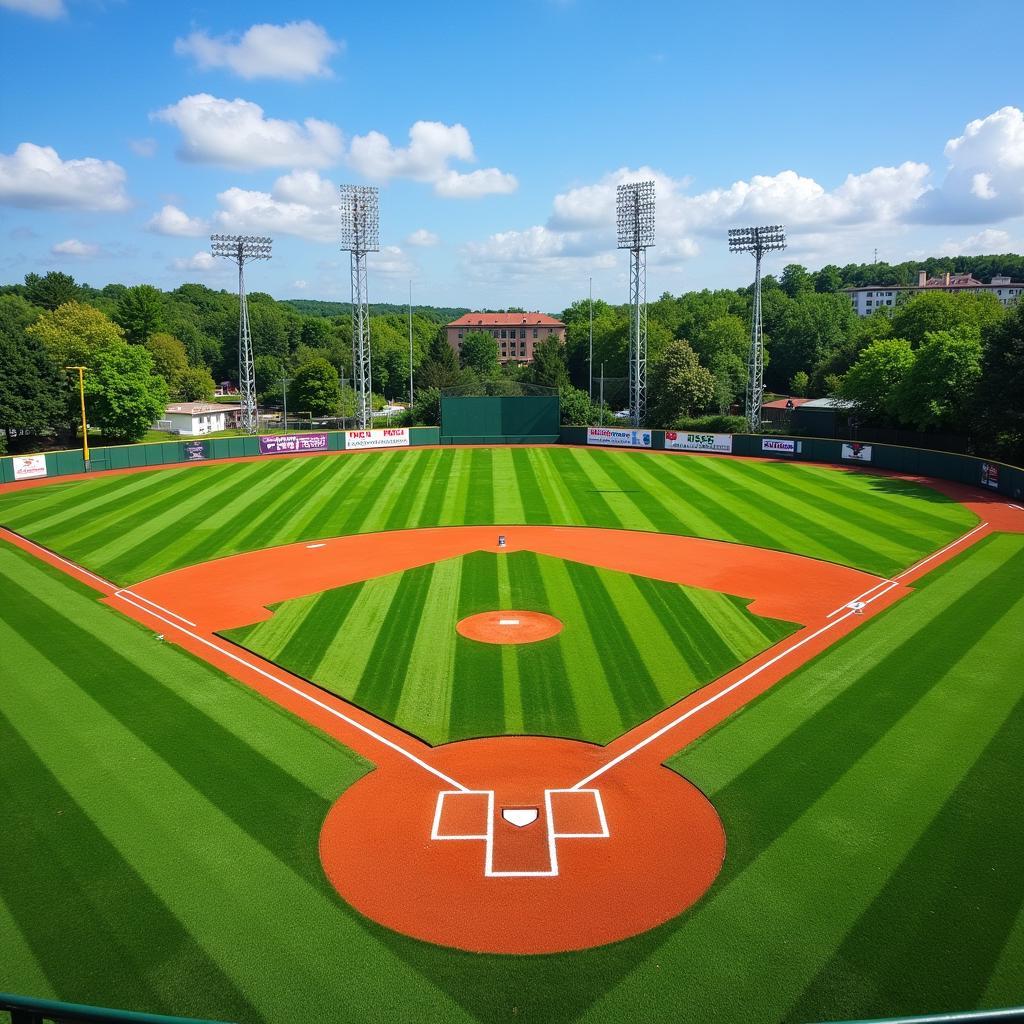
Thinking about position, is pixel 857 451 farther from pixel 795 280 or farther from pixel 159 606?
pixel 795 280

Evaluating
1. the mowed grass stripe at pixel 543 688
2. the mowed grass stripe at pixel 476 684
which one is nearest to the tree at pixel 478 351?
the mowed grass stripe at pixel 476 684

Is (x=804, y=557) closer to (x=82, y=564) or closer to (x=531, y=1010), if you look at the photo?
(x=531, y=1010)

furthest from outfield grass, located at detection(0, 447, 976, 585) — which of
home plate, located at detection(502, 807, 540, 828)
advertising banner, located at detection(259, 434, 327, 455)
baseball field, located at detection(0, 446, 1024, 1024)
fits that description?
home plate, located at detection(502, 807, 540, 828)

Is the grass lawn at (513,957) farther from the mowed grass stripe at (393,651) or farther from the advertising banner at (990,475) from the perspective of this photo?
the advertising banner at (990,475)

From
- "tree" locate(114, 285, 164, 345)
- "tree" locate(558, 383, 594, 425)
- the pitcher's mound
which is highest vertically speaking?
"tree" locate(114, 285, 164, 345)

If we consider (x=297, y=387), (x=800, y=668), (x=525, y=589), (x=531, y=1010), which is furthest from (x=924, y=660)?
(x=297, y=387)

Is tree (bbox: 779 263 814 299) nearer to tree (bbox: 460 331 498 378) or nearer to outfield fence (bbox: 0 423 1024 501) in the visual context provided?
tree (bbox: 460 331 498 378)
